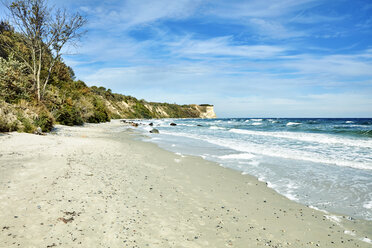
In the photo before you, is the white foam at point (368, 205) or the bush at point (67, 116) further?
the bush at point (67, 116)

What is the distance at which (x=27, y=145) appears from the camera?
26.0 ft

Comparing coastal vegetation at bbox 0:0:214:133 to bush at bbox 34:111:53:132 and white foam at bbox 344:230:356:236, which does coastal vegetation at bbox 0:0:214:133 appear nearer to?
bush at bbox 34:111:53:132

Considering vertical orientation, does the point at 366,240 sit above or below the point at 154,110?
below

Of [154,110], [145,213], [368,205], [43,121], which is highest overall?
[154,110]

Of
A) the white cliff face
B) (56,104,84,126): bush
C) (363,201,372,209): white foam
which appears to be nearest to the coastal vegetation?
(56,104,84,126): bush

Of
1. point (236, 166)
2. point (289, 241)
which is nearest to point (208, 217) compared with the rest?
point (289, 241)

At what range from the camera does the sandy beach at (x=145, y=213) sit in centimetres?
296

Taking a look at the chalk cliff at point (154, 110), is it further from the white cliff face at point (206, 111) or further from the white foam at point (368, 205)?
the white foam at point (368, 205)

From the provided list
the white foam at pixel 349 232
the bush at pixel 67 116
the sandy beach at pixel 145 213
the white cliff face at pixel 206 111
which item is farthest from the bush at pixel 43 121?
the white cliff face at pixel 206 111

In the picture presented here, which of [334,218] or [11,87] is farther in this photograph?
[11,87]

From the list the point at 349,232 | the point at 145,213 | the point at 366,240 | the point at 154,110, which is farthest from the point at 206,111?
the point at 366,240

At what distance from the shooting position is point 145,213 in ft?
12.3

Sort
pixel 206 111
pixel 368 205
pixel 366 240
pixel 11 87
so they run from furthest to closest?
pixel 206 111 → pixel 11 87 → pixel 368 205 → pixel 366 240

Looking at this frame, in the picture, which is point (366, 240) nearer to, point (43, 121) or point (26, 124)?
point (26, 124)
